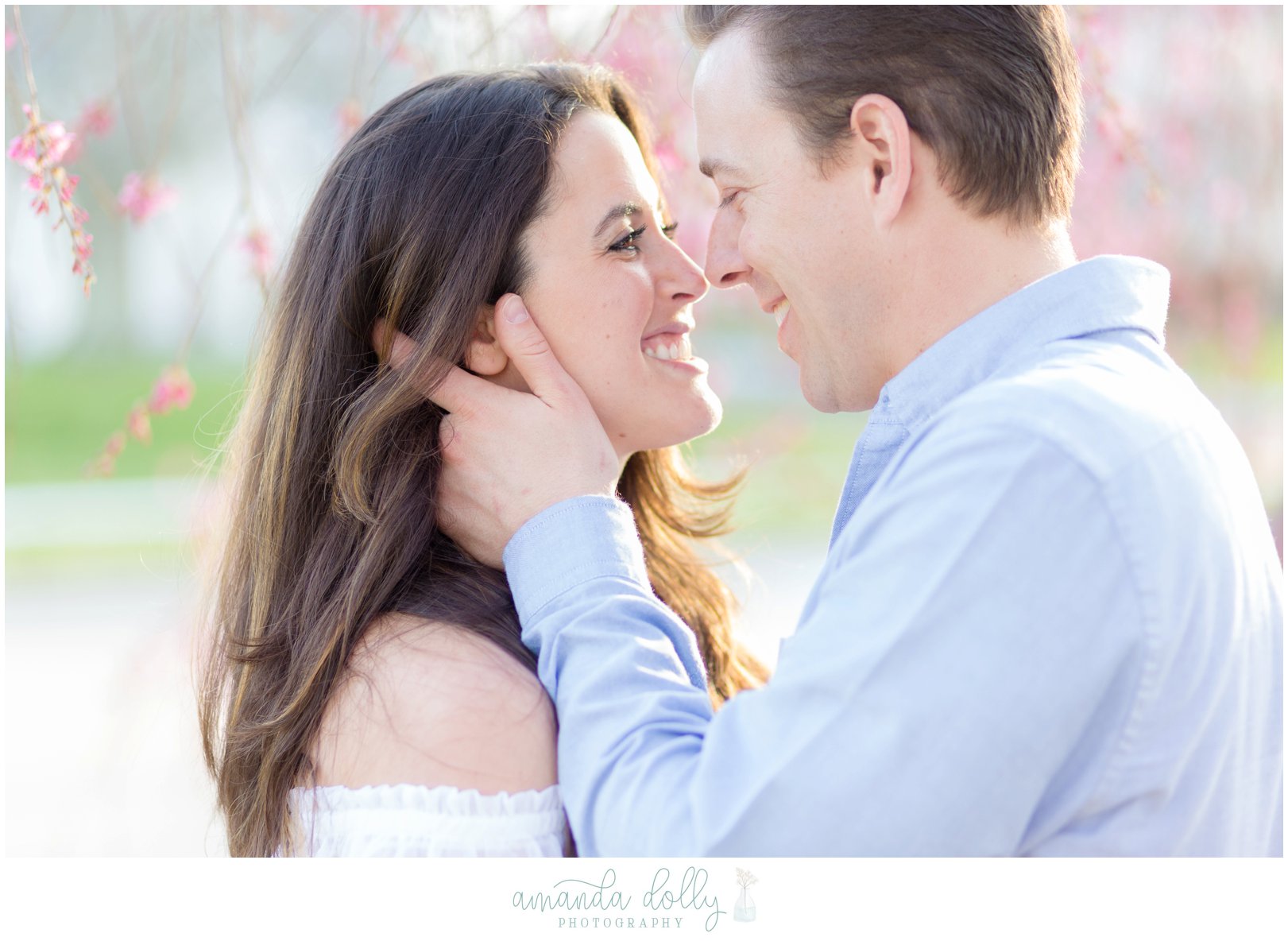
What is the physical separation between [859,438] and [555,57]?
1.42 metres

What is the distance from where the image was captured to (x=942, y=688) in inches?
45.9

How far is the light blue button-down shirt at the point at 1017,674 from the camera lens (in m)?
1.17

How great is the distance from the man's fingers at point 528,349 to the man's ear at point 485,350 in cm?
4

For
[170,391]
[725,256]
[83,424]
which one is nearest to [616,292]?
[725,256]

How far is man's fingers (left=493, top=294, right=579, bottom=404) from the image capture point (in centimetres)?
200

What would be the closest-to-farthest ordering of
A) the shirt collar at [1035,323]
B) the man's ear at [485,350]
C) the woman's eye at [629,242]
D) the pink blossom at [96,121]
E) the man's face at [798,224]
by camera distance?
the shirt collar at [1035,323]
the man's face at [798,224]
the man's ear at [485,350]
the woman's eye at [629,242]
the pink blossom at [96,121]

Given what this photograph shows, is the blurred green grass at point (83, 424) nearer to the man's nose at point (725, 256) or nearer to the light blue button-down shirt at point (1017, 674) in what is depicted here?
the man's nose at point (725, 256)

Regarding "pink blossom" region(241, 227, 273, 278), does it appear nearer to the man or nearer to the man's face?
the man

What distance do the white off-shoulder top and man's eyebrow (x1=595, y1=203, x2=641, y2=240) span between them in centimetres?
105

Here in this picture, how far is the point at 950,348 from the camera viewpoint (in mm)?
1642

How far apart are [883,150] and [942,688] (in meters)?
0.92
